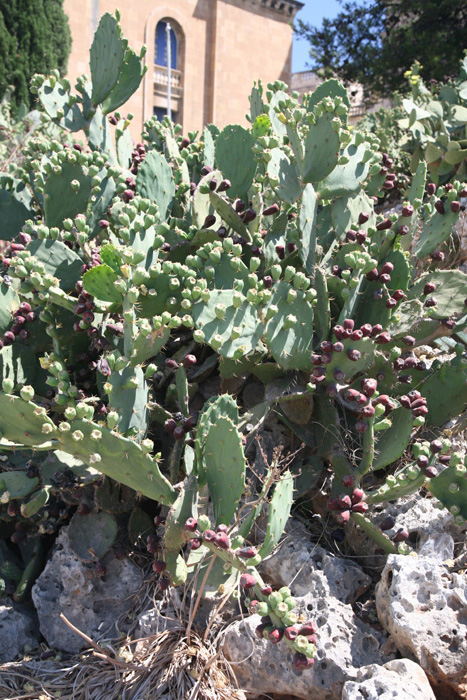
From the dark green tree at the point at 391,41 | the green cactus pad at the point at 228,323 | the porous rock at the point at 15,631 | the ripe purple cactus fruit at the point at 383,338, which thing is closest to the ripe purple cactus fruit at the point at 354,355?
the ripe purple cactus fruit at the point at 383,338

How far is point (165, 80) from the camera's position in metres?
22.3

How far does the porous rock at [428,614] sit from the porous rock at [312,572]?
137 mm

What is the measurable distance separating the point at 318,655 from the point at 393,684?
0.28m

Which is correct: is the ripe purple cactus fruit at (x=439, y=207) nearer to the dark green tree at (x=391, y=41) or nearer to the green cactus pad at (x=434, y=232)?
the green cactus pad at (x=434, y=232)

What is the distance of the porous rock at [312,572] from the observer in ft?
6.70

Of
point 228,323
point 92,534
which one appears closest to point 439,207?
point 228,323

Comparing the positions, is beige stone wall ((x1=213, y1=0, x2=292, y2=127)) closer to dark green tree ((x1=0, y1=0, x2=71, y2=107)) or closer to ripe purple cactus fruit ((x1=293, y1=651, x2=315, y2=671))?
dark green tree ((x1=0, y1=0, x2=71, y2=107))

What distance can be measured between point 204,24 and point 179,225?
76.5 ft

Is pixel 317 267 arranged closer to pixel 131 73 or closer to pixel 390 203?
pixel 131 73

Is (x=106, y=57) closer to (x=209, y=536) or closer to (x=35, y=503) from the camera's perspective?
(x=35, y=503)

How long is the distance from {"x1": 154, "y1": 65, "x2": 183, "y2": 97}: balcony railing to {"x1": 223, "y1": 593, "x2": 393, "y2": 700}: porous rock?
74.1 ft

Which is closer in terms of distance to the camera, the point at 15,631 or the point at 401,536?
the point at 401,536

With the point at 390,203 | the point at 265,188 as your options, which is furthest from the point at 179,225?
the point at 390,203

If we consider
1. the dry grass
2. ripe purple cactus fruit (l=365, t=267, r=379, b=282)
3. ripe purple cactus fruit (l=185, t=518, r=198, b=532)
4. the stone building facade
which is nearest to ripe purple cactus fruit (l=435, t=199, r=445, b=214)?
ripe purple cactus fruit (l=365, t=267, r=379, b=282)
